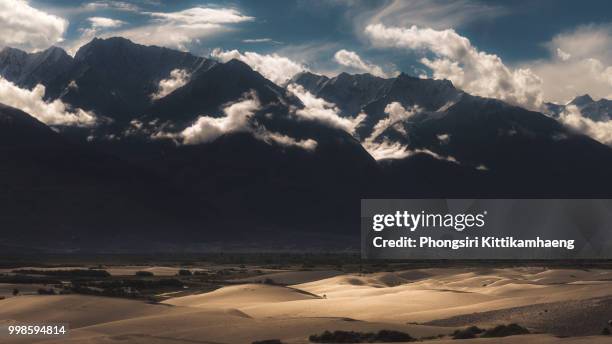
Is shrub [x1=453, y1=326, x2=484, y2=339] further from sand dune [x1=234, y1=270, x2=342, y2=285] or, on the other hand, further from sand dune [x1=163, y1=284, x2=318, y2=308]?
sand dune [x1=234, y1=270, x2=342, y2=285]

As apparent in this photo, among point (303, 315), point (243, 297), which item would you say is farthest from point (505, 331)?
point (243, 297)

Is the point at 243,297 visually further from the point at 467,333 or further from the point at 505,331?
the point at 505,331

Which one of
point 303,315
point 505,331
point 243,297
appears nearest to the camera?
point 505,331

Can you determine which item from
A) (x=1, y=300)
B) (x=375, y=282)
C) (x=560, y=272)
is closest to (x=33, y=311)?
(x=1, y=300)

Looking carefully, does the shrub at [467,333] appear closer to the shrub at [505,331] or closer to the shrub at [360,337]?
the shrub at [505,331]

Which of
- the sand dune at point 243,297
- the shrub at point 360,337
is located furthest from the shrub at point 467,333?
the sand dune at point 243,297

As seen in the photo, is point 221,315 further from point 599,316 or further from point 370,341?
point 599,316
